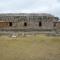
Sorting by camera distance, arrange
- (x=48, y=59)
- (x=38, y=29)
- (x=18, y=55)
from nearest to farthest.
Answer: (x=48, y=59), (x=18, y=55), (x=38, y=29)

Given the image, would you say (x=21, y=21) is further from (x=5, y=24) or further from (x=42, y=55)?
(x=42, y=55)

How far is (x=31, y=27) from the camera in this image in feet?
91.4

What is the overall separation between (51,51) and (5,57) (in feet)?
11.2

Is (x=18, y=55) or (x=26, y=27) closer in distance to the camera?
(x=18, y=55)

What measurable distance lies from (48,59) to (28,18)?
17.1 meters

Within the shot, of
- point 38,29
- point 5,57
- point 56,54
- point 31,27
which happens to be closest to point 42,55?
point 56,54

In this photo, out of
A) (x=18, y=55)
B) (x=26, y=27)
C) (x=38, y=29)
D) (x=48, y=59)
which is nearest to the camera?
(x=48, y=59)

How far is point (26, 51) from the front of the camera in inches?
560

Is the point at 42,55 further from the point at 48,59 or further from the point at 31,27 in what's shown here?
the point at 31,27

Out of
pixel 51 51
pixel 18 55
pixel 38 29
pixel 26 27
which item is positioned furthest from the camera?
pixel 26 27

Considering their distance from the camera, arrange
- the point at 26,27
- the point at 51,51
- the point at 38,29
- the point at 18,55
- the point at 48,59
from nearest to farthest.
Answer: the point at 48,59
the point at 18,55
the point at 51,51
the point at 38,29
the point at 26,27

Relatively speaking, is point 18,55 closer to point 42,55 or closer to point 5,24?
point 42,55

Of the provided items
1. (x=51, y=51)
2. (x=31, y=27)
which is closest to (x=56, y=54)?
(x=51, y=51)

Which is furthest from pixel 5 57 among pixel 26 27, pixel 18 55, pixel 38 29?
pixel 26 27
